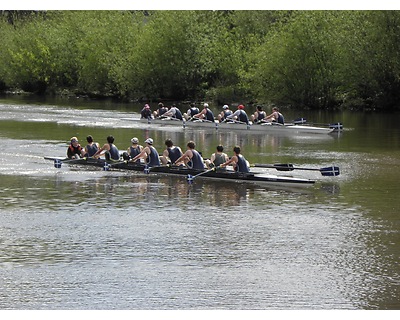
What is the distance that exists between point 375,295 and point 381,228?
5.71 metres

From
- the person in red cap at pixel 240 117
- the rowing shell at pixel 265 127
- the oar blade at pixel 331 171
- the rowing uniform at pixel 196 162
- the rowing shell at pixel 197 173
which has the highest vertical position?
the person in red cap at pixel 240 117

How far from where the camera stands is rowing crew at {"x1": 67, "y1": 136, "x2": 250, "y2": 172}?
2675cm

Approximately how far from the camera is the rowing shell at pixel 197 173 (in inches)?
1036

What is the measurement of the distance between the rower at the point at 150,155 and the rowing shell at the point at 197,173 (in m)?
0.18

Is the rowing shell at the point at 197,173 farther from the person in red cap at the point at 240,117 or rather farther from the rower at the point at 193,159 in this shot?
the person in red cap at the point at 240,117

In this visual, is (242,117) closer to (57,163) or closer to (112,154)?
(112,154)

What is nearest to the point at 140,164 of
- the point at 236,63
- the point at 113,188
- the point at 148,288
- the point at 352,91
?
the point at 113,188

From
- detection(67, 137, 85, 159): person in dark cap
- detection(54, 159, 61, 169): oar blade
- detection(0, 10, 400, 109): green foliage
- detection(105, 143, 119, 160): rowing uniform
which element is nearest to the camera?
detection(105, 143, 119, 160): rowing uniform

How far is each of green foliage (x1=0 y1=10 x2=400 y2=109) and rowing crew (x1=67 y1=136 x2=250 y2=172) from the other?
1264 inches

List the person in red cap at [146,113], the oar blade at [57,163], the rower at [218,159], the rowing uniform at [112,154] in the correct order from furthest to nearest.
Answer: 1. the person in red cap at [146,113]
2. the oar blade at [57,163]
3. the rowing uniform at [112,154]
4. the rower at [218,159]

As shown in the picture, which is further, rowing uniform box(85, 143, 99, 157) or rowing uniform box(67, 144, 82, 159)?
rowing uniform box(67, 144, 82, 159)

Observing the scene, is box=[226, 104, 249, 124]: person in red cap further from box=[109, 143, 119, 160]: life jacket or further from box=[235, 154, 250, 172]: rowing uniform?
box=[235, 154, 250, 172]: rowing uniform

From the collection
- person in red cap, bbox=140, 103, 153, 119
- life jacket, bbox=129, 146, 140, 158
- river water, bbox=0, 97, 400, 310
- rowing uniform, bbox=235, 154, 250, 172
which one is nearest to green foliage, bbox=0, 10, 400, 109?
person in red cap, bbox=140, 103, 153, 119

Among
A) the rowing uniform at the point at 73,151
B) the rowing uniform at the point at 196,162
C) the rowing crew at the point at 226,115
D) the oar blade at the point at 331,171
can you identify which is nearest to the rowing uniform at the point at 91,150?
the rowing uniform at the point at 73,151
